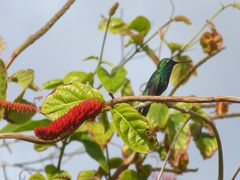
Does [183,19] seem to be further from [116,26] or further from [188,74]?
[188,74]

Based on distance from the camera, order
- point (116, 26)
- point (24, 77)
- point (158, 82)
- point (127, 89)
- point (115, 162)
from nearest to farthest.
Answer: point (158, 82) → point (24, 77) → point (115, 162) → point (127, 89) → point (116, 26)

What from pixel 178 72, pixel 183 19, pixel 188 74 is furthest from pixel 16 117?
pixel 183 19

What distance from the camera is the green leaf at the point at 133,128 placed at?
1541mm

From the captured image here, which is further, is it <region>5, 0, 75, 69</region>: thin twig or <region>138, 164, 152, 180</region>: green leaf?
<region>138, 164, 152, 180</region>: green leaf

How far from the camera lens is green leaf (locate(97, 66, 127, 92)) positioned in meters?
3.60

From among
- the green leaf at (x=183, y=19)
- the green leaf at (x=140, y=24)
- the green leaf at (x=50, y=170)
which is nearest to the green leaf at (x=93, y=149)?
the green leaf at (x=50, y=170)

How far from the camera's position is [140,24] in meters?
4.18

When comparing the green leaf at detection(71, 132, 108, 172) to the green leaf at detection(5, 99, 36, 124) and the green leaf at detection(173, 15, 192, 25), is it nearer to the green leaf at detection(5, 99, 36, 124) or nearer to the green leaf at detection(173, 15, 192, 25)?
the green leaf at detection(5, 99, 36, 124)

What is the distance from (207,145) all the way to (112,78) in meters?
0.73

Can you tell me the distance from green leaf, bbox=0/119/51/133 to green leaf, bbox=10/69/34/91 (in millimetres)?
226

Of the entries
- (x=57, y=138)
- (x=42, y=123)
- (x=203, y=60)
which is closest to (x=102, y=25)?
(x=203, y=60)

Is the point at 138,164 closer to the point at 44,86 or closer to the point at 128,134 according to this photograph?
the point at 44,86

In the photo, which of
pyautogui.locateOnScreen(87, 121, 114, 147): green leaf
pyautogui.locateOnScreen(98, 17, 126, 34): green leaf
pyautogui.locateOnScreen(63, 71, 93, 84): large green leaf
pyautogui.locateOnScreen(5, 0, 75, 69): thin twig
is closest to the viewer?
pyautogui.locateOnScreen(5, 0, 75, 69): thin twig

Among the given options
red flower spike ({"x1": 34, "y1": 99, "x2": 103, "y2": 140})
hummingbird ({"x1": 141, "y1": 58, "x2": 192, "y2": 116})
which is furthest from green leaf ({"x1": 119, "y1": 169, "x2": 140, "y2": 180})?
red flower spike ({"x1": 34, "y1": 99, "x2": 103, "y2": 140})
